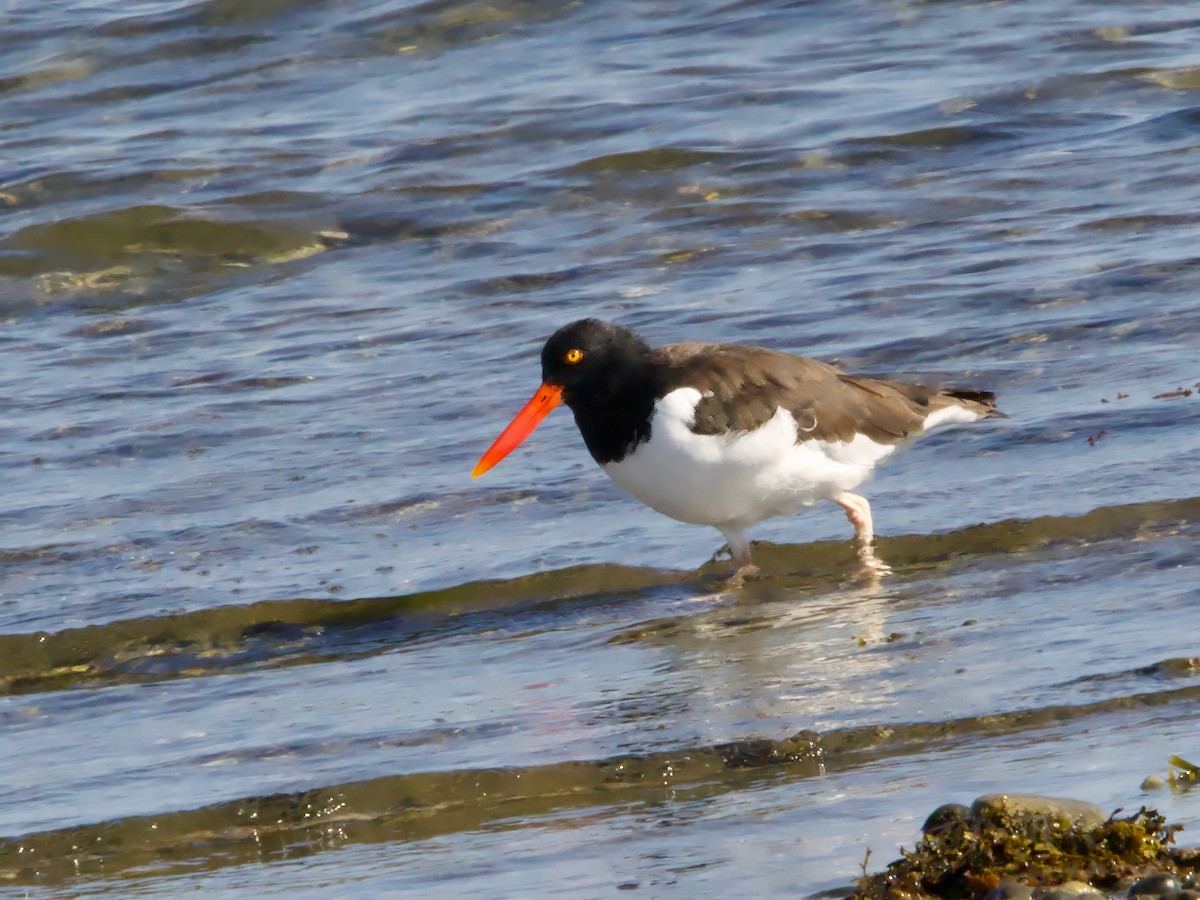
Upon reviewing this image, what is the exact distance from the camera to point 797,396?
603cm

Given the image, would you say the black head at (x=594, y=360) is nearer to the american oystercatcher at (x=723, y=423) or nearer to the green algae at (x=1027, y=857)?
the american oystercatcher at (x=723, y=423)

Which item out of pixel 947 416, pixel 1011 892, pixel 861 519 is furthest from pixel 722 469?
pixel 1011 892

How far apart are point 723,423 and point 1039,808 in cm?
262

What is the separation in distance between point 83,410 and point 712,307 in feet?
10.0

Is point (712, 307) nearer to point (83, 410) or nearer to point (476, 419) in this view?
point (476, 419)

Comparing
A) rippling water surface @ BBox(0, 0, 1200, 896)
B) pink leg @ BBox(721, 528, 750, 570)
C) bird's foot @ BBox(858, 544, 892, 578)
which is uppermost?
rippling water surface @ BBox(0, 0, 1200, 896)

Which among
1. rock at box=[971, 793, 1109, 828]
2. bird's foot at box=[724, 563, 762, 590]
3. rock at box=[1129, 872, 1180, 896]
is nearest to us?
rock at box=[1129, 872, 1180, 896]

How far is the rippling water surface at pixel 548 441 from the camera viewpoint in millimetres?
4078

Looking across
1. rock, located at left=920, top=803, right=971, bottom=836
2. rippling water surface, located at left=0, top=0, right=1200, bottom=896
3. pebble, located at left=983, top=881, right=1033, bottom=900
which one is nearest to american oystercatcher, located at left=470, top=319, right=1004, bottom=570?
rippling water surface, located at left=0, top=0, right=1200, bottom=896

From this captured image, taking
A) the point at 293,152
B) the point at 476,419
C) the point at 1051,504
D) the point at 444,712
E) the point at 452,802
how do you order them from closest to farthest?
1. the point at 452,802
2. the point at 444,712
3. the point at 1051,504
4. the point at 476,419
5. the point at 293,152

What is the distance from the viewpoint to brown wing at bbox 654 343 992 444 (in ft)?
19.1

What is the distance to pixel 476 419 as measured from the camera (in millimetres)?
7609

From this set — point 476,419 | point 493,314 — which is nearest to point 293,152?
point 493,314

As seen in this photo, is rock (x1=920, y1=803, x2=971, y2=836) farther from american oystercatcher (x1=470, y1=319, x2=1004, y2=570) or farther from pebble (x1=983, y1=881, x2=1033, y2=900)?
american oystercatcher (x1=470, y1=319, x2=1004, y2=570)
